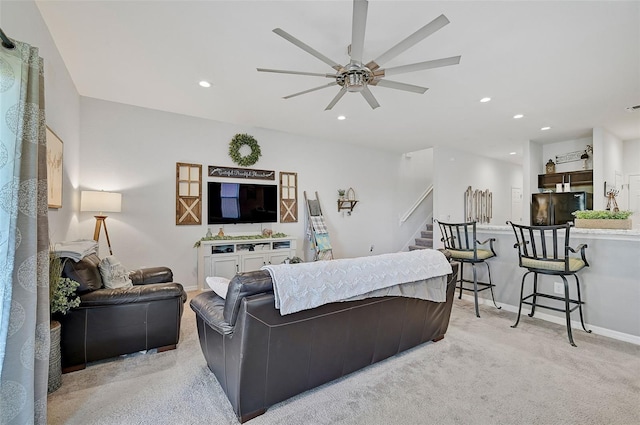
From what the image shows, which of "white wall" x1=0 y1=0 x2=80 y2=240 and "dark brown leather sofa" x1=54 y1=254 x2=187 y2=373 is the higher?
"white wall" x1=0 y1=0 x2=80 y2=240

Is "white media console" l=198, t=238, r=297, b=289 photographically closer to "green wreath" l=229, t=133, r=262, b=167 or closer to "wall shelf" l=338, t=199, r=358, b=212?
"green wreath" l=229, t=133, r=262, b=167

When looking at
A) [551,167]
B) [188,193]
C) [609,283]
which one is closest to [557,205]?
[551,167]

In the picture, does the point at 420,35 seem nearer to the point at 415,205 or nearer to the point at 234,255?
the point at 234,255

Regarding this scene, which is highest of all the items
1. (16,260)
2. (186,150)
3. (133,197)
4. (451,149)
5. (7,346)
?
(451,149)

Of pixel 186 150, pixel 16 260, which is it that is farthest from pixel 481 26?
pixel 186 150

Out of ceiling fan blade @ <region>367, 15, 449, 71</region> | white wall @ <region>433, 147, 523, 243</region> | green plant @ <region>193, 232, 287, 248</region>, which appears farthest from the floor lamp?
white wall @ <region>433, 147, 523, 243</region>

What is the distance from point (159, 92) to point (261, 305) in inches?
137

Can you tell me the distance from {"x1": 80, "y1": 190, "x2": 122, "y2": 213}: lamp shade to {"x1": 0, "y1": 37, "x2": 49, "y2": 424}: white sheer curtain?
236cm

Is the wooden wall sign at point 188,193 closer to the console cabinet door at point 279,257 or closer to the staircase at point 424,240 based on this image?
the console cabinet door at point 279,257

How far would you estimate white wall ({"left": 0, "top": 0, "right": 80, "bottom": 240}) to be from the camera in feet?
6.47

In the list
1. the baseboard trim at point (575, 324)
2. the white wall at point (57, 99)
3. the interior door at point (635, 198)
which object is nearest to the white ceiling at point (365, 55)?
the white wall at point (57, 99)

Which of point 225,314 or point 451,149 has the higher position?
point 451,149

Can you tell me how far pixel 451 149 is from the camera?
6773 mm

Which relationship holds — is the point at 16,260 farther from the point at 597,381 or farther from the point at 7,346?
the point at 597,381
